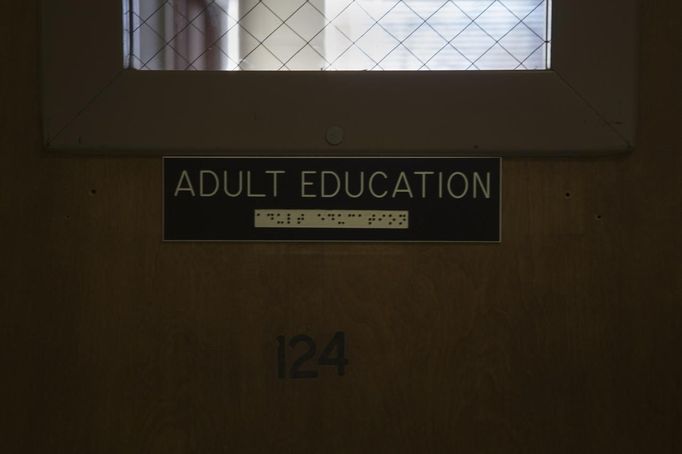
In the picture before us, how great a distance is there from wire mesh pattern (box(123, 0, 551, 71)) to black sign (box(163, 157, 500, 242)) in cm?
16

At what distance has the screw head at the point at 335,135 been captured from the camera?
0.98m

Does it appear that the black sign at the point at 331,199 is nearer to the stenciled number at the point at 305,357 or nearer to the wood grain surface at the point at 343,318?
the wood grain surface at the point at 343,318

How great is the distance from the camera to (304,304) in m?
1.01

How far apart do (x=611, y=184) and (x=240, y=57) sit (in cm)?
65

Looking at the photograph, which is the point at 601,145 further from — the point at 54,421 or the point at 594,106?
the point at 54,421

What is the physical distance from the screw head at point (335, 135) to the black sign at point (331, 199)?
0.03 meters

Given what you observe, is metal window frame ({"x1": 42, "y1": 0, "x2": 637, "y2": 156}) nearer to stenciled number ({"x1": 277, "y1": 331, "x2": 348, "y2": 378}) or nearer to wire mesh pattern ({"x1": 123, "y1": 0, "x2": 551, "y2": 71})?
wire mesh pattern ({"x1": 123, "y1": 0, "x2": 551, "y2": 71})

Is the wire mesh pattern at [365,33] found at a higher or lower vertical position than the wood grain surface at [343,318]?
higher

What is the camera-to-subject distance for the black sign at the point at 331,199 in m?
0.99

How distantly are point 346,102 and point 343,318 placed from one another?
356 mm

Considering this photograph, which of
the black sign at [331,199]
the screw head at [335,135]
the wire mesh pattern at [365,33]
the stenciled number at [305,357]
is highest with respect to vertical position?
the wire mesh pattern at [365,33]

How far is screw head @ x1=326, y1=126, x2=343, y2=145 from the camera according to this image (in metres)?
0.98

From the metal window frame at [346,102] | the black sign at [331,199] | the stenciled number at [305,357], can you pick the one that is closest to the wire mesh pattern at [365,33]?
the metal window frame at [346,102]

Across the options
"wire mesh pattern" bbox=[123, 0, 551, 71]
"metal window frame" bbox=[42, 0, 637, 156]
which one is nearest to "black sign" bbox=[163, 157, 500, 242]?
"metal window frame" bbox=[42, 0, 637, 156]
